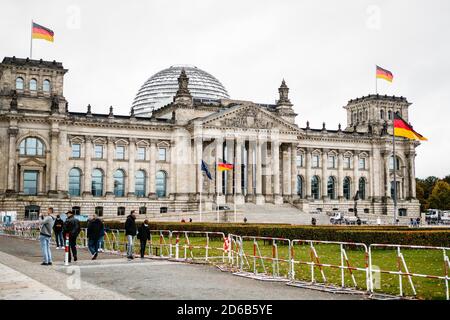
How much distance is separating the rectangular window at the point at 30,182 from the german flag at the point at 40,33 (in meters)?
18.5

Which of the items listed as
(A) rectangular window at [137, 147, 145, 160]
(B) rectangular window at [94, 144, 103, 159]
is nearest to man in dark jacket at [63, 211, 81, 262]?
Result: (B) rectangular window at [94, 144, 103, 159]

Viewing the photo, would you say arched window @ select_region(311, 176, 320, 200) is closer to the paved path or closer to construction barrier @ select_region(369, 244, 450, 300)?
construction barrier @ select_region(369, 244, 450, 300)

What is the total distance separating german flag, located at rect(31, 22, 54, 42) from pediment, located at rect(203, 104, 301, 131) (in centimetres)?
2458

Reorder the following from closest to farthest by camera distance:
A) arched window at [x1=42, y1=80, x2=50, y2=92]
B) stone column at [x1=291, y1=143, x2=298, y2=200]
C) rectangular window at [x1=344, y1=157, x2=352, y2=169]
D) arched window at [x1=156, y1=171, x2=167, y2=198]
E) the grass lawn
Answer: the grass lawn → arched window at [x1=42, y1=80, x2=50, y2=92] → arched window at [x1=156, y1=171, x2=167, y2=198] → stone column at [x1=291, y1=143, x2=298, y2=200] → rectangular window at [x1=344, y1=157, x2=352, y2=169]

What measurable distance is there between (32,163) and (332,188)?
5021 centimetres

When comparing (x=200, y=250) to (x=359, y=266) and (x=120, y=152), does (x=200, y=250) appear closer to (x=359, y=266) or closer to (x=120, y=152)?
(x=359, y=266)

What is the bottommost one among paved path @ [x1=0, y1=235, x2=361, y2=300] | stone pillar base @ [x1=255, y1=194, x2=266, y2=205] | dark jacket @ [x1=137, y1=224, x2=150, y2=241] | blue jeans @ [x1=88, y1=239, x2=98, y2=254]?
paved path @ [x1=0, y1=235, x2=361, y2=300]

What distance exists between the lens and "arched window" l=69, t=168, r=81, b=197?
85250 mm

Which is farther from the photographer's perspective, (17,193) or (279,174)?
(279,174)

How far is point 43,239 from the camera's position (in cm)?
2709

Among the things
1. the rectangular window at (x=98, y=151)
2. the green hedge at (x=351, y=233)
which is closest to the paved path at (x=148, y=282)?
the green hedge at (x=351, y=233)
